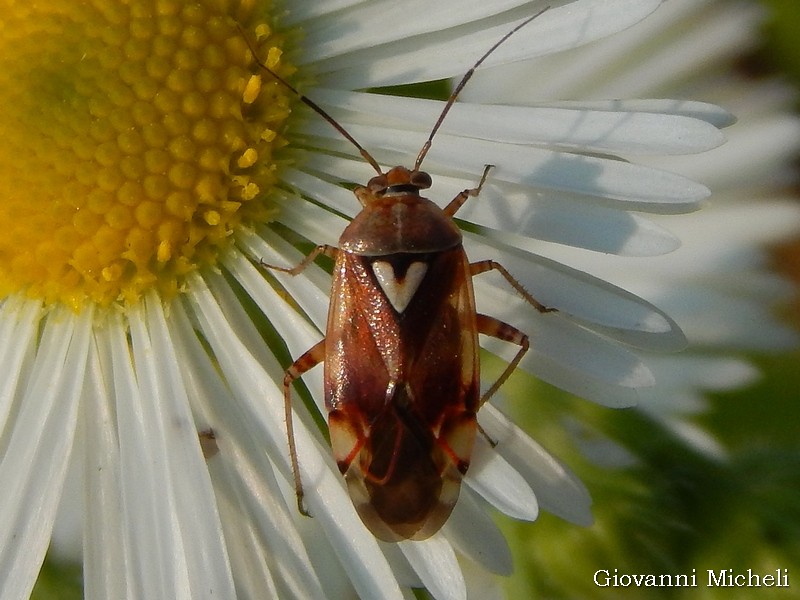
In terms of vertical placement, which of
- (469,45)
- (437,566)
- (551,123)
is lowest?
(437,566)

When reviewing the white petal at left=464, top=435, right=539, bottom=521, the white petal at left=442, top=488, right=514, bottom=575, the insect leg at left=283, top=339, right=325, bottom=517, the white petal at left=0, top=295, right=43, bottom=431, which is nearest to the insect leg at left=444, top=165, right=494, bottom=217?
the insect leg at left=283, top=339, right=325, bottom=517

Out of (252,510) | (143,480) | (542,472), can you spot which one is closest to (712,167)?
(542,472)

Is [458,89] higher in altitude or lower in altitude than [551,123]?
higher

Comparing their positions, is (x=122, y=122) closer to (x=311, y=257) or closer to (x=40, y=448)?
(x=311, y=257)

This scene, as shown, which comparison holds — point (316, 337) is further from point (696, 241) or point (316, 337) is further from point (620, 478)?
point (696, 241)

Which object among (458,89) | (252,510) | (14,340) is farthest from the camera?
(14,340)

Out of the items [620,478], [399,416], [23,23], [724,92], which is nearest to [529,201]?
[399,416]
